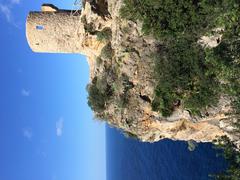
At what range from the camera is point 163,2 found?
17766mm

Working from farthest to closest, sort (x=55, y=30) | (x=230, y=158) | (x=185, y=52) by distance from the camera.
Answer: (x=55, y=30) → (x=185, y=52) → (x=230, y=158)

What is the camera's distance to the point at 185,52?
1755 centimetres

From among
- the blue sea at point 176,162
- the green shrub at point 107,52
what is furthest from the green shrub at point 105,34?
the blue sea at point 176,162

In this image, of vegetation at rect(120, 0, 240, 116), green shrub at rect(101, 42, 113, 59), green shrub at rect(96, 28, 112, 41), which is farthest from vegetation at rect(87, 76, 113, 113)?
vegetation at rect(120, 0, 240, 116)

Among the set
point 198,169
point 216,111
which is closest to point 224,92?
point 216,111

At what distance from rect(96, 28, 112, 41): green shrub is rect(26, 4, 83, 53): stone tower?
112cm

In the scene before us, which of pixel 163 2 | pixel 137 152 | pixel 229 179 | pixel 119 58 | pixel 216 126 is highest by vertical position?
pixel 163 2

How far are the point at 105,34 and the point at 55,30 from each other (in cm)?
272

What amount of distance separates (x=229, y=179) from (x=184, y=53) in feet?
16.5

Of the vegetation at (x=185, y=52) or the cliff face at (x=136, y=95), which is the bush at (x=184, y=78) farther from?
the cliff face at (x=136, y=95)

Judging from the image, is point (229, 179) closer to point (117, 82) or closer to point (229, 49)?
point (229, 49)

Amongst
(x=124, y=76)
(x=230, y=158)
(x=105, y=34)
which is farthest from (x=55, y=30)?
(x=230, y=158)

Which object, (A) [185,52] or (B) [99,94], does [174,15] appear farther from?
(B) [99,94]

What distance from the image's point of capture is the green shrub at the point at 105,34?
2044 centimetres
